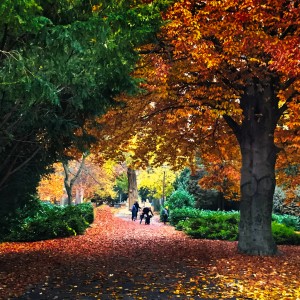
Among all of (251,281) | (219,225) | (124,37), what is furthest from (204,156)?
(124,37)

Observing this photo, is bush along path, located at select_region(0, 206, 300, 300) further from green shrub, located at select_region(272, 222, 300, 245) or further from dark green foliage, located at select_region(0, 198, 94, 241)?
green shrub, located at select_region(272, 222, 300, 245)

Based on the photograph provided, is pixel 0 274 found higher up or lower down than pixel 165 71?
lower down

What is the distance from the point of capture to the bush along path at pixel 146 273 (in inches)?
279

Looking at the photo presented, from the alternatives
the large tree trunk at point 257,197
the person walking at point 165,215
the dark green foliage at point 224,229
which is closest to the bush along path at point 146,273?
the large tree trunk at point 257,197

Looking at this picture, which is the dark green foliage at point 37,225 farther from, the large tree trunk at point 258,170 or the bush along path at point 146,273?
the large tree trunk at point 258,170

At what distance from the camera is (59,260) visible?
10.7m

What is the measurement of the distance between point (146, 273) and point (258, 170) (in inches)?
193

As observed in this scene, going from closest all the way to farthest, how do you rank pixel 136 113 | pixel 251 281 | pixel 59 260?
pixel 251 281, pixel 59 260, pixel 136 113

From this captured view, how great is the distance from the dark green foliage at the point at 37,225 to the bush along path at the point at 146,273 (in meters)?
2.66

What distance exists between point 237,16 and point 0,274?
7.85 m

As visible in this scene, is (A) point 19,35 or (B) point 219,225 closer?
(A) point 19,35

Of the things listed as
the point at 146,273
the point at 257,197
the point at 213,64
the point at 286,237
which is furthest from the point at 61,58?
the point at 286,237

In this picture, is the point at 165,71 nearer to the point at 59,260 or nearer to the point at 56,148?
the point at 56,148

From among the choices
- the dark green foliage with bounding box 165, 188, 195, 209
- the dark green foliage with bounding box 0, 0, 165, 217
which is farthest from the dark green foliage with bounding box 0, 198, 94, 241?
the dark green foliage with bounding box 165, 188, 195, 209
